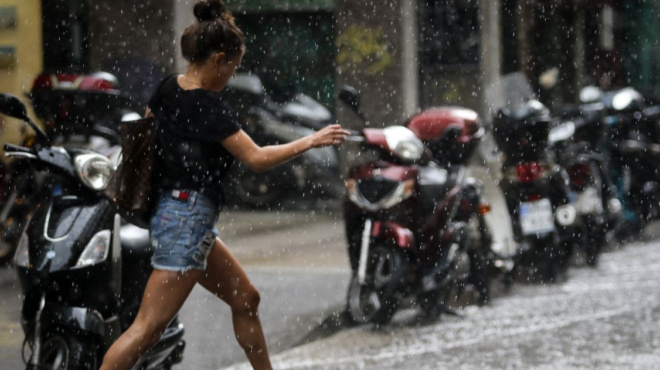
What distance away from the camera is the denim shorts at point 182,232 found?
172 inches

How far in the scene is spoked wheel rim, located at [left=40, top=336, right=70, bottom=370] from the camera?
183 inches

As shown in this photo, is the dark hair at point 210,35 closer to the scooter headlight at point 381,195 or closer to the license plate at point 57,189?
the license plate at point 57,189

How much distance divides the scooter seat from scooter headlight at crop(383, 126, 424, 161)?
7.59ft

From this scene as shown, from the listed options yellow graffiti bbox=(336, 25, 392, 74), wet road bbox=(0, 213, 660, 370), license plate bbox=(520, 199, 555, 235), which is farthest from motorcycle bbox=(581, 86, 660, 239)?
yellow graffiti bbox=(336, 25, 392, 74)

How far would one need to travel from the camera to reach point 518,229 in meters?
8.86

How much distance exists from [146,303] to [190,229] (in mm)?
312

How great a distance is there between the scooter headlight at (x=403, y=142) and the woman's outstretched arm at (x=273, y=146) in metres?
2.79

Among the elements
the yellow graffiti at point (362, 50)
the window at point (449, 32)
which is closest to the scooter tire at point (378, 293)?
the yellow graffiti at point (362, 50)

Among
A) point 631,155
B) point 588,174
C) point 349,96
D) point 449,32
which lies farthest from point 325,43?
point 349,96

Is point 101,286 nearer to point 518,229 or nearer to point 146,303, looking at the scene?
point 146,303

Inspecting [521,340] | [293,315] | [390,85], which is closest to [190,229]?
[521,340]

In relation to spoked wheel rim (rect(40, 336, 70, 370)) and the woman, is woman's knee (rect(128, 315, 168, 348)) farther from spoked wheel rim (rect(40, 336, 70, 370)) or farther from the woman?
spoked wheel rim (rect(40, 336, 70, 370))

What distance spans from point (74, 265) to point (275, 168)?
9.54 meters

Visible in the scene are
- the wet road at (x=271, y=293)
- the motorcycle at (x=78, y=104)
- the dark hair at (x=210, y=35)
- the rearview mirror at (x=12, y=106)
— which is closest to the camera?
the dark hair at (x=210, y=35)
